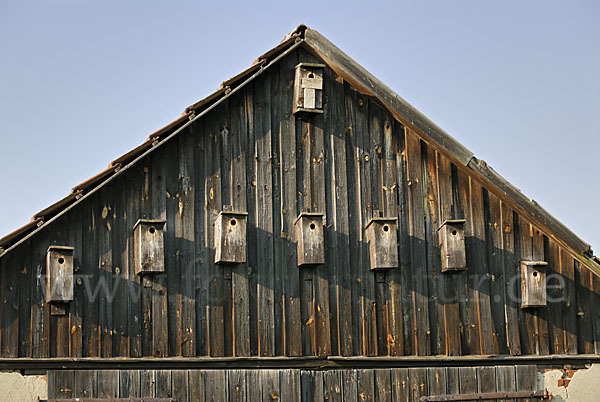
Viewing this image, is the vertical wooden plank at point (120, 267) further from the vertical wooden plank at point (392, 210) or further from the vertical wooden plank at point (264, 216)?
the vertical wooden plank at point (392, 210)

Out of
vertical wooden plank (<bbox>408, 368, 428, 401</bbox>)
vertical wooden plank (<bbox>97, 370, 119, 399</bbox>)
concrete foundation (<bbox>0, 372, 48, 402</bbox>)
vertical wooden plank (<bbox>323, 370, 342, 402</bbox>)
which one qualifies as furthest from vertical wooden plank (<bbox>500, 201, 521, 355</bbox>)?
concrete foundation (<bbox>0, 372, 48, 402</bbox>)

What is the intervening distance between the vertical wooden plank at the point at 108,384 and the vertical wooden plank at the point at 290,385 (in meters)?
2.01

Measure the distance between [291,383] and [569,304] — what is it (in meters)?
4.02

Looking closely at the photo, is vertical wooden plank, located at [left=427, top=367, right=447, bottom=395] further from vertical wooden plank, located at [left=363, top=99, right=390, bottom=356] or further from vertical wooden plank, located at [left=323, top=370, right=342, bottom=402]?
vertical wooden plank, located at [left=323, top=370, right=342, bottom=402]

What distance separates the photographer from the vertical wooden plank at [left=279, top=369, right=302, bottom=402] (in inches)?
451

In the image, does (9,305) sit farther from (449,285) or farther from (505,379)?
(505,379)

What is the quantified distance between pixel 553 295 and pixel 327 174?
3.48 meters

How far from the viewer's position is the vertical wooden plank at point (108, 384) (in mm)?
10750

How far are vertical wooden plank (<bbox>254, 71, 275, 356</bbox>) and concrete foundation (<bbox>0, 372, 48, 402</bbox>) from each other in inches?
103

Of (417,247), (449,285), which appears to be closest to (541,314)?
(449,285)

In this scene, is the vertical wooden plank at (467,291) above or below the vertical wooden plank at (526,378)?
above

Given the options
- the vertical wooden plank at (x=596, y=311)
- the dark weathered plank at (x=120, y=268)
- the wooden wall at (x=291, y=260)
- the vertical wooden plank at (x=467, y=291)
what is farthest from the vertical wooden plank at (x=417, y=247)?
the dark weathered plank at (x=120, y=268)

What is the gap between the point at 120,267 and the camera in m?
11.0

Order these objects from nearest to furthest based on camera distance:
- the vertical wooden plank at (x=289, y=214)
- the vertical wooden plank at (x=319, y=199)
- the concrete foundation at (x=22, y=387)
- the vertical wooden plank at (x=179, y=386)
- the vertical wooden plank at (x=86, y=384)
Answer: the concrete foundation at (x=22, y=387) → the vertical wooden plank at (x=86, y=384) → the vertical wooden plank at (x=179, y=386) → the vertical wooden plank at (x=289, y=214) → the vertical wooden plank at (x=319, y=199)
